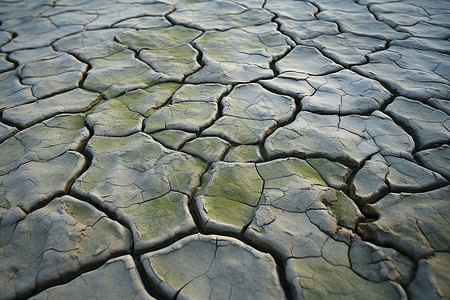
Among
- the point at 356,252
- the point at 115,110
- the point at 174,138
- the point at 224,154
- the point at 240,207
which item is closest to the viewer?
the point at 356,252

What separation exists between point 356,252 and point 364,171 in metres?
0.45

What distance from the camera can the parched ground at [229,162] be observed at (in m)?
1.16

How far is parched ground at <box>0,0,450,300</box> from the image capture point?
3.80 feet

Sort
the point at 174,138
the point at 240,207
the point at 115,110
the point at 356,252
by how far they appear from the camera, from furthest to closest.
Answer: the point at 115,110
the point at 174,138
the point at 240,207
the point at 356,252

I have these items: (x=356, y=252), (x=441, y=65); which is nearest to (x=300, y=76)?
(x=441, y=65)

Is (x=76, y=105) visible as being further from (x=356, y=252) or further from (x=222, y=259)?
(x=356, y=252)

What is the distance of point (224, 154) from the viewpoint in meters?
1.67

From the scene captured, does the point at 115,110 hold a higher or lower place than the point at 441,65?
lower

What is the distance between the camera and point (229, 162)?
1618 millimetres

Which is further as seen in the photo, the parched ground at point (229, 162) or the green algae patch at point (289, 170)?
the green algae patch at point (289, 170)

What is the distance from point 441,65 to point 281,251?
1861 mm

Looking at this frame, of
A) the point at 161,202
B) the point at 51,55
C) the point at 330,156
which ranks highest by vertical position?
the point at 330,156

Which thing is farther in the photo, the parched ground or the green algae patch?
the green algae patch

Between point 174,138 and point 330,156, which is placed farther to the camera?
point 174,138
